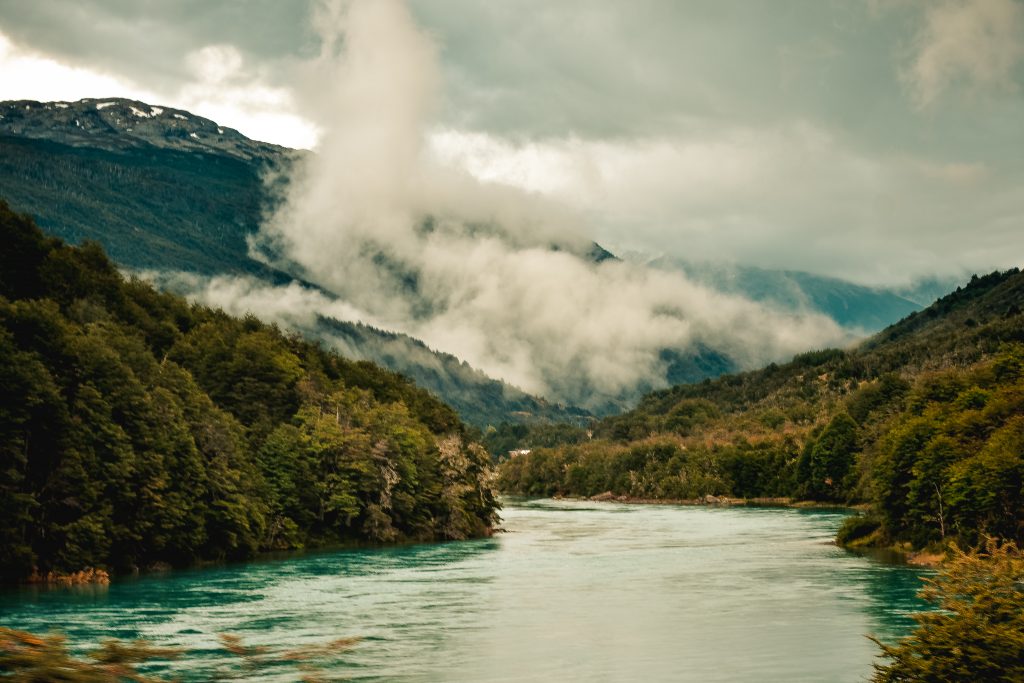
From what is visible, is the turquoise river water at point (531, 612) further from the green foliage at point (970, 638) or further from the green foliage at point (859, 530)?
the green foliage at point (970, 638)

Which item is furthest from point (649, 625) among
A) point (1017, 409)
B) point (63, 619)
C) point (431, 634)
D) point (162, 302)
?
point (162, 302)

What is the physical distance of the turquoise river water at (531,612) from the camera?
54250 mm

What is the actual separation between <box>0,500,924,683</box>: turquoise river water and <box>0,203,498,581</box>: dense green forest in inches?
248

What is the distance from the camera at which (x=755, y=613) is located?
70.8 metres

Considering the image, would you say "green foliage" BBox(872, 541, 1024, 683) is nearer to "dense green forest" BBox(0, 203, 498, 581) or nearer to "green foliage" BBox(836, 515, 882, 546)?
"dense green forest" BBox(0, 203, 498, 581)

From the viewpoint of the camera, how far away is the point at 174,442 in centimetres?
9931

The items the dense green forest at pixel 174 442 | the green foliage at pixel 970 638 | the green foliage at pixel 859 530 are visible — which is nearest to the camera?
the green foliage at pixel 970 638

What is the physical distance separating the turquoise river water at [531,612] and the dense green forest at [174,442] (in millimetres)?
6306

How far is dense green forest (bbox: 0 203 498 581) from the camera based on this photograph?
3253 inches

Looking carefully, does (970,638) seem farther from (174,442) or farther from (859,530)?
(859,530)

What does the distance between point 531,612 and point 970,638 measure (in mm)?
46824

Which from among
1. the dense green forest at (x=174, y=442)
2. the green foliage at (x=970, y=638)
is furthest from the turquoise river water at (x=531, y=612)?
the green foliage at (x=970, y=638)

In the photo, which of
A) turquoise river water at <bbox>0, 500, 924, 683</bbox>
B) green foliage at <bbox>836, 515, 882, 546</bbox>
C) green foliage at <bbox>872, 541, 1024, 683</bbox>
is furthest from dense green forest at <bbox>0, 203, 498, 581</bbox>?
green foliage at <bbox>872, 541, 1024, 683</bbox>

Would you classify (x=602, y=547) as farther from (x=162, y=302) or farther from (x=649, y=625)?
(x=162, y=302)
